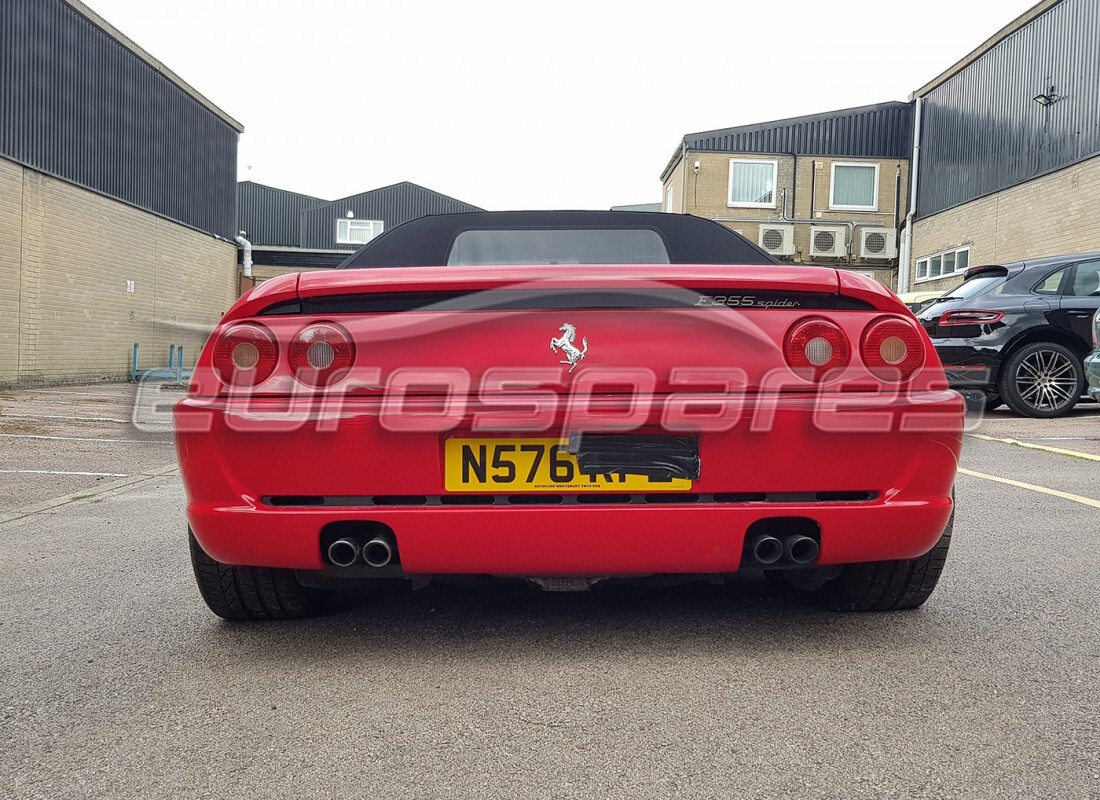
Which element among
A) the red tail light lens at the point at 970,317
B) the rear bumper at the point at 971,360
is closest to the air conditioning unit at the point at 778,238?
the red tail light lens at the point at 970,317

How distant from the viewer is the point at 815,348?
8.11 feet

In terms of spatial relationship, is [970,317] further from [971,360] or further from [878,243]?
[878,243]

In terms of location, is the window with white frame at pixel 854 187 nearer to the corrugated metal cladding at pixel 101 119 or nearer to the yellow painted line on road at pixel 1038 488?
the corrugated metal cladding at pixel 101 119

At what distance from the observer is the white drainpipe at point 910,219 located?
25766 mm

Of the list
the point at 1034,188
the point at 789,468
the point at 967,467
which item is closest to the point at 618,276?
the point at 789,468

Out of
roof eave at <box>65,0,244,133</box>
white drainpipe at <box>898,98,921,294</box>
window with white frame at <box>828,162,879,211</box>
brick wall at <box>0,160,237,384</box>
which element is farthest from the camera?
window with white frame at <box>828,162,879,211</box>

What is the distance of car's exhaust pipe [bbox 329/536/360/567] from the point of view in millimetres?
2420

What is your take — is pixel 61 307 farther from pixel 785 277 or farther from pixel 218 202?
pixel 785 277

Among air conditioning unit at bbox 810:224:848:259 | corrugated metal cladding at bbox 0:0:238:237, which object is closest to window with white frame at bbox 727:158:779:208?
air conditioning unit at bbox 810:224:848:259

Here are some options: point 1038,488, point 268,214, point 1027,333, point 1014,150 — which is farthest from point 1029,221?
point 268,214

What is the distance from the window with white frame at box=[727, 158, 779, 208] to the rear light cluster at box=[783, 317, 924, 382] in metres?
26.8

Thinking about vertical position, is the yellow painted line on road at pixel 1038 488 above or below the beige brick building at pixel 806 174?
below

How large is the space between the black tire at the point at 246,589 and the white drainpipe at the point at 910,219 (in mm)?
25071

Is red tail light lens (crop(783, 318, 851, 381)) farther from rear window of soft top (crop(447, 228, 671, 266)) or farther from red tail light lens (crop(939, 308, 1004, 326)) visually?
red tail light lens (crop(939, 308, 1004, 326))
